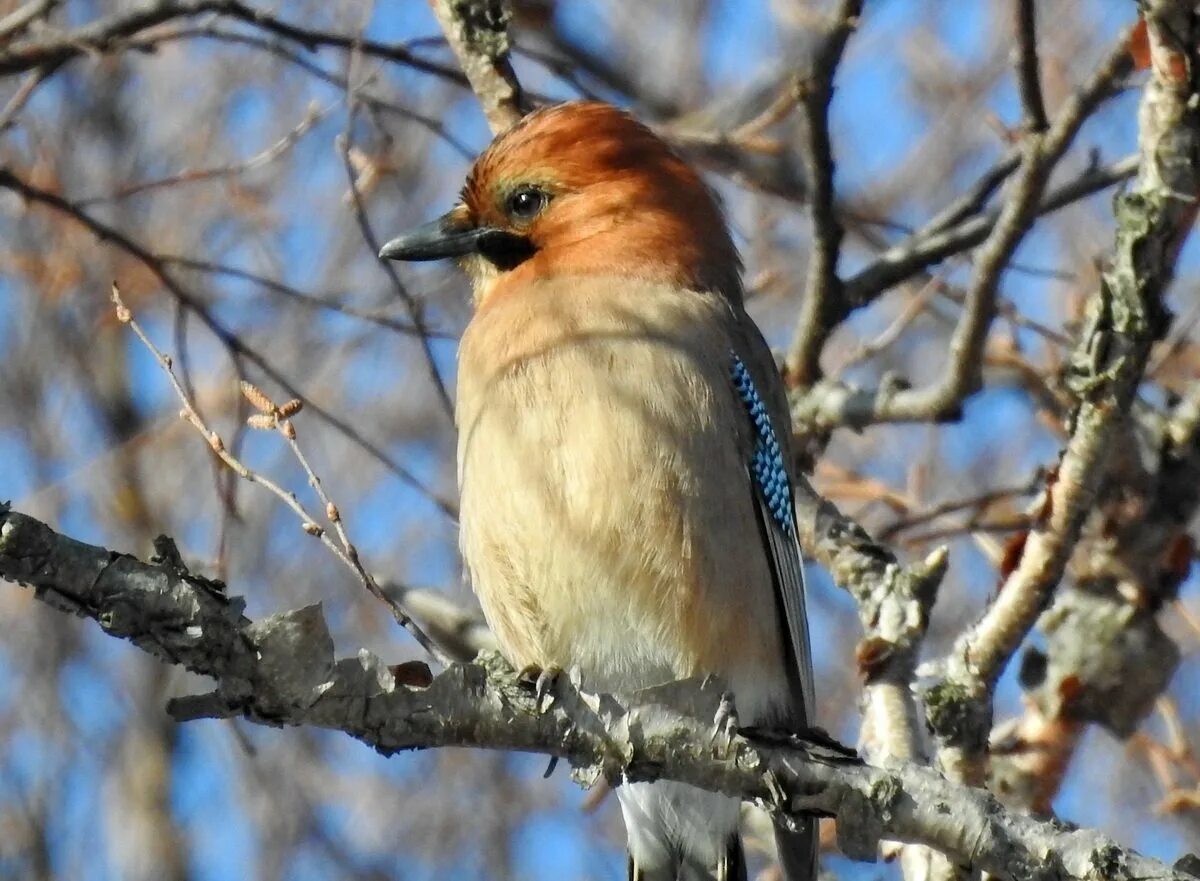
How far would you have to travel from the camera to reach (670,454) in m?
4.21

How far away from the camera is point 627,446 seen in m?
4.16

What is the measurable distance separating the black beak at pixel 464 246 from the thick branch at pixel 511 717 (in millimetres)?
1849

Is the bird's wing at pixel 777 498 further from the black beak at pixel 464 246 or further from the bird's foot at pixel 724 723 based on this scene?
the bird's foot at pixel 724 723

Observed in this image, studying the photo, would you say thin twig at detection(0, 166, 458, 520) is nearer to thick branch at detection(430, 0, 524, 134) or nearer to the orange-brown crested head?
the orange-brown crested head

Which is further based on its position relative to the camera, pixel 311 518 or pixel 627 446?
pixel 627 446

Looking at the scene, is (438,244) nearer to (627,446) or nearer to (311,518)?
(627,446)

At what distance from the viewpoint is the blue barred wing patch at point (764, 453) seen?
15.0ft

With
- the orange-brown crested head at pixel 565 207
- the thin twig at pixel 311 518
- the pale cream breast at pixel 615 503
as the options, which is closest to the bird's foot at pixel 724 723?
the thin twig at pixel 311 518

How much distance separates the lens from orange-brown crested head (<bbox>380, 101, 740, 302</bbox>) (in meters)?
4.89

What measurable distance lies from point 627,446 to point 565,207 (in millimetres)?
1048

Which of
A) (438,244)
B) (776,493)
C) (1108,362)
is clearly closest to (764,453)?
(776,493)

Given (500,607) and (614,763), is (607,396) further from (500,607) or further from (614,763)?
(614,763)

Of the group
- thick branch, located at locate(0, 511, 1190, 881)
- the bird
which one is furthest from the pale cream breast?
thick branch, located at locate(0, 511, 1190, 881)

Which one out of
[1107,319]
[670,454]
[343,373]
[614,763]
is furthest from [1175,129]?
[343,373]
